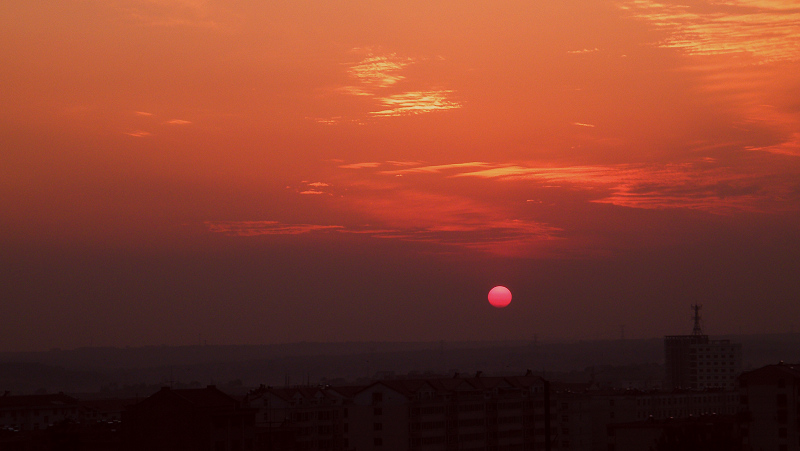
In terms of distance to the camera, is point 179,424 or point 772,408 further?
point 772,408

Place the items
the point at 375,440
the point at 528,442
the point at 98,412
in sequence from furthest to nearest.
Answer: the point at 98,412, the point at 528,442, the point at 375,440

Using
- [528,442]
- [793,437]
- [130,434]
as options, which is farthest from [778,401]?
[130,434]

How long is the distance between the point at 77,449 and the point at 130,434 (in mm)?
2980

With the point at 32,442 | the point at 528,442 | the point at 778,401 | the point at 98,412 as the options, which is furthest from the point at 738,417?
the point at 98,412

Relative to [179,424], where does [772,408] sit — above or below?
above

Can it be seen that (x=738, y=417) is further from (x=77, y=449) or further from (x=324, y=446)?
(x=77, y=449)

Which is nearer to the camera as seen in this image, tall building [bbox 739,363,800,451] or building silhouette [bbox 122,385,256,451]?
building silhouette [bbox 122,385,256,451]

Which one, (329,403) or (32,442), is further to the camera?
(329,403)

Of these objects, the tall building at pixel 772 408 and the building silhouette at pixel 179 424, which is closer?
the building silhouette at pixel 179 424

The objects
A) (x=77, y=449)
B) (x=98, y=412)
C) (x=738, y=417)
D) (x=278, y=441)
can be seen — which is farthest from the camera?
(x=98, y=412)

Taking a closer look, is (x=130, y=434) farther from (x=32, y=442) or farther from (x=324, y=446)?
(x=324, y=446)

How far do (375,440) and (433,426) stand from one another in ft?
15.2

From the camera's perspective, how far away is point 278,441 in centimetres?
6475

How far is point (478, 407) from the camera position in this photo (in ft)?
267
